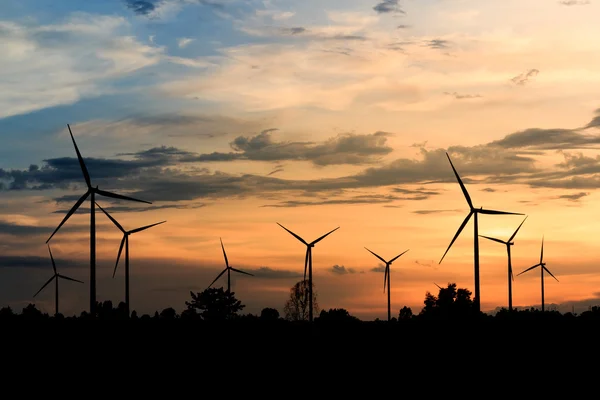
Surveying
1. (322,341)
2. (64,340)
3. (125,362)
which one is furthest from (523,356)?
(64,340)

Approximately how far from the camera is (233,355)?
109m

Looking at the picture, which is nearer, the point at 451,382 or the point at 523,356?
the point at 451,382

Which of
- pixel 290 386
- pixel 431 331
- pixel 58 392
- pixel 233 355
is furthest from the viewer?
pixel 431 331

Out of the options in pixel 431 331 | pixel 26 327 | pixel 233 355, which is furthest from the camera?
pixel 431 331

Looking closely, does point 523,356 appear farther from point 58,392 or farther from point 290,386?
point 58,392

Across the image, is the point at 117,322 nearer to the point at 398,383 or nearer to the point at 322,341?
the point at 322,341

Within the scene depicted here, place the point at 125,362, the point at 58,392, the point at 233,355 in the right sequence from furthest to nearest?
the point at 233,355, the point at 125,362, the point at 58,392

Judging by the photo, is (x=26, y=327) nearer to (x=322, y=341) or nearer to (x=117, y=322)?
(x=117, y=322)

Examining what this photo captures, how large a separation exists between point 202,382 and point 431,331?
4685 cm

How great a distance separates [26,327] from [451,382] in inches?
2203

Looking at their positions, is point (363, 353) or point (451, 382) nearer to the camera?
point (451, 382)

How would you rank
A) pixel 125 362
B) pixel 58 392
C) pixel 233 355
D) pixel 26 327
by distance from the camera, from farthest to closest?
pixel 26 327 → pixel 233 355 → pixel 125 362 → pixel 58 392

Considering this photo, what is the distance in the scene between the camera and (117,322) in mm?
122875

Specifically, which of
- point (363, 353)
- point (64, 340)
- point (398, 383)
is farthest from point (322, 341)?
point (64, 340)
